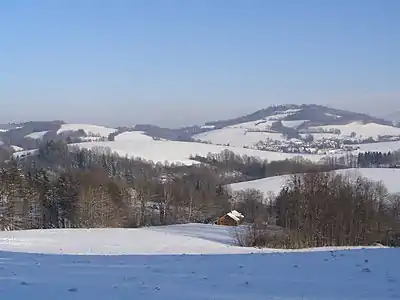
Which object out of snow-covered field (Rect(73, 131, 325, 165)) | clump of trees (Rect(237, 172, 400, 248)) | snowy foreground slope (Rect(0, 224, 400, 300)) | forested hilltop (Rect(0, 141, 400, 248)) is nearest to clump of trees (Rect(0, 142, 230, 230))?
forested hilltop (Rect(0, 141, 400, 248))

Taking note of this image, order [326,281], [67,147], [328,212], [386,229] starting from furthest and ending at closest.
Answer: [67,147] < [386,229] < [328,212] < [326,281]

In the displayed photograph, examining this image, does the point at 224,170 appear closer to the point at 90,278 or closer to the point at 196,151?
the point at 196,151

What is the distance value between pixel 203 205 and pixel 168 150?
9429cm

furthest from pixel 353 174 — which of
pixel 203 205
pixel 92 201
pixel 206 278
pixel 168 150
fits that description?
pixel 206 278

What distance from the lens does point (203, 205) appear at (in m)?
90.0

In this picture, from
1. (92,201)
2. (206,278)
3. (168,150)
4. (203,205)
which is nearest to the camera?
(206,278)

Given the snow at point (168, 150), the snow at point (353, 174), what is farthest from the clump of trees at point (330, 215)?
the snow at point (168, 150)

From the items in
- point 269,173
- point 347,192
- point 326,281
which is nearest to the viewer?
point 326,281

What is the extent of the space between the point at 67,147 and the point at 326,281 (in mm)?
155110

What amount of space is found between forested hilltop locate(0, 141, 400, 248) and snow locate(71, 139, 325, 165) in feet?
108

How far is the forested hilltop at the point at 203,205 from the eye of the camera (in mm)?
44291

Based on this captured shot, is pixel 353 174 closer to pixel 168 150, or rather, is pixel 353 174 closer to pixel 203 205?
pixel 203 205

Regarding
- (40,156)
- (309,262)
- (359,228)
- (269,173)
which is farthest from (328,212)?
(40,156)

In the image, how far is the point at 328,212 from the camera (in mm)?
45156
